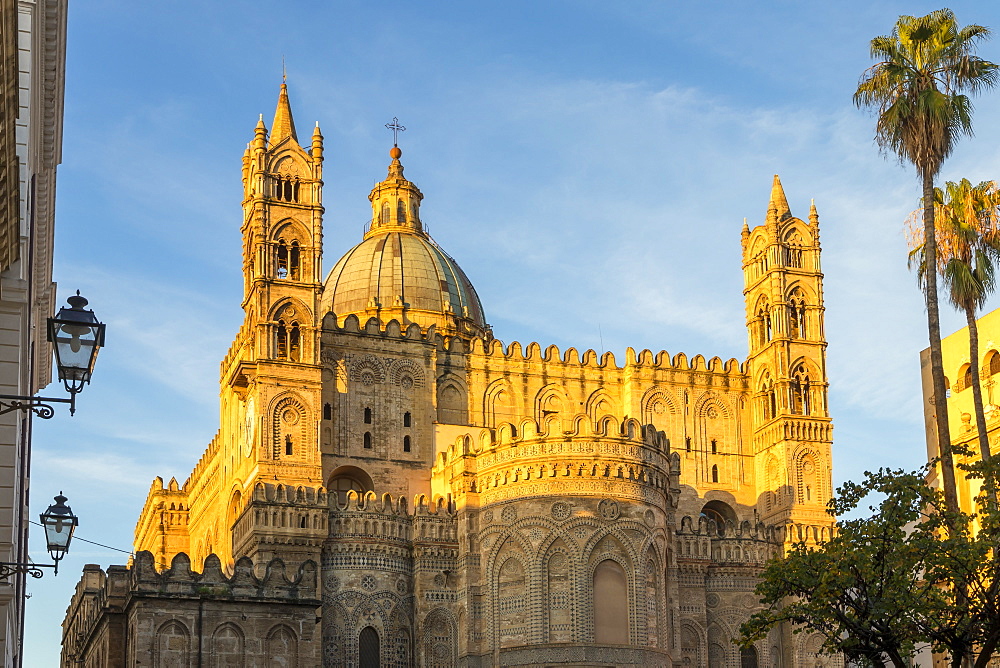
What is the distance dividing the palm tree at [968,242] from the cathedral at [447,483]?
529 inches

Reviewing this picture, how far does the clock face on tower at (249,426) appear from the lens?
168ft

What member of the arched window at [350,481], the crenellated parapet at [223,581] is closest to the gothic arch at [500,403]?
the arched window at [350,481]

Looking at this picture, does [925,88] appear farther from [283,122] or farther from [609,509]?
[283,122]

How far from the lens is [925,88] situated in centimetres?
3553

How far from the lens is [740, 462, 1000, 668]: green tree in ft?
85.3

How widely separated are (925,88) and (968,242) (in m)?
5.35

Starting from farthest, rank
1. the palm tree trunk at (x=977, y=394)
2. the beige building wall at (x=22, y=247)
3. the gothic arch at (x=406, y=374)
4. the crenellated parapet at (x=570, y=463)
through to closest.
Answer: the gothic arch at (x=406, y=374)
the crenellated parapet at (x=570, y=463)
the palm tree trunk at (x=977, y=394)
the beige building wall at (x=22, y=247)

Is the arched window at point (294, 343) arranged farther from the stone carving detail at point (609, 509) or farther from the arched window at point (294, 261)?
the stone carving detail at point (609, 509)

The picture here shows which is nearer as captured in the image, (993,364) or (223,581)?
(223,581)

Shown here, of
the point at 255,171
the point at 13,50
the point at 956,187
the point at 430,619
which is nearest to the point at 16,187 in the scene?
the point at 13,50

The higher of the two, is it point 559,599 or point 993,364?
point 993,364

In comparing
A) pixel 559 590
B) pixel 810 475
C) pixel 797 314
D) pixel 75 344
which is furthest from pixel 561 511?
pixel 75 344

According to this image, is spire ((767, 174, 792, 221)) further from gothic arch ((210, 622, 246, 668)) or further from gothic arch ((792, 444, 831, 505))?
gothic arch ((210, 622, 246, 668))

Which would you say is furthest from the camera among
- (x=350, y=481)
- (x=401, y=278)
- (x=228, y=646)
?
(x=401, y=278)
